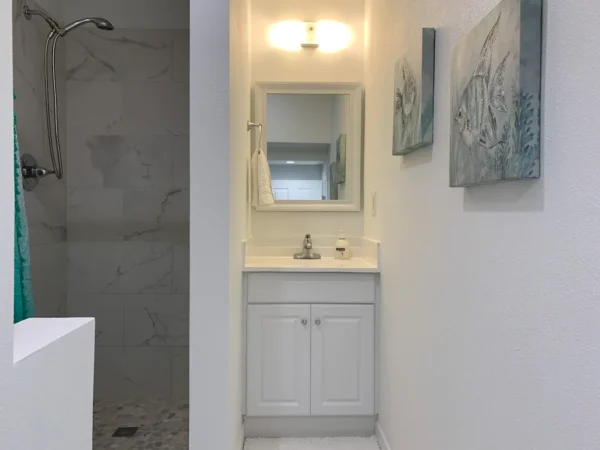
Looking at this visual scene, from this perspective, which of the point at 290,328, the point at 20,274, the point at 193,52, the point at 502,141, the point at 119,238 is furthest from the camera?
the point at 119,238

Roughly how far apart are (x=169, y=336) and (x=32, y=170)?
4.01ft

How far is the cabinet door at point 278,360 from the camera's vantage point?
7.73ft

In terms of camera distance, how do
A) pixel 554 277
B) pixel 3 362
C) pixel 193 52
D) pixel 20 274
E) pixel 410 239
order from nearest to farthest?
pixel 3 362 → pixel 554 277 → pixel 20 274 → pixel 193 52 → pixel 410 239

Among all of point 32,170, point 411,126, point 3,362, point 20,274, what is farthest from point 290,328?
point 3,362

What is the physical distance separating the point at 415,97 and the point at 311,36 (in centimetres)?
139

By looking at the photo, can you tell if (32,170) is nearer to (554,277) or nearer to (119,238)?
(119,238)

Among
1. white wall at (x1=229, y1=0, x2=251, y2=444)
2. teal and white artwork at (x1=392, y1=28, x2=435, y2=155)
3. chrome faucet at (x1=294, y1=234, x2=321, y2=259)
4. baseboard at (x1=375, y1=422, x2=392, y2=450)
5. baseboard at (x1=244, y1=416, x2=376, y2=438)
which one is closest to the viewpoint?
teal and white artwork at (x1=392, y1=28, x2=435, y2=155)

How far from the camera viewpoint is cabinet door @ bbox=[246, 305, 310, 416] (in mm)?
2355

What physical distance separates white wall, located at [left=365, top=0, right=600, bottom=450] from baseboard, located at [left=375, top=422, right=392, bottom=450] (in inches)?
5.4

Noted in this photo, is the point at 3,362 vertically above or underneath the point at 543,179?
underneath

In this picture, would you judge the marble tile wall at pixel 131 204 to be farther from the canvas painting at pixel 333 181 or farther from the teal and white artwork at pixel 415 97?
the teal and white artwork at pixel 415 97

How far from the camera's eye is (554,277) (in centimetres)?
84

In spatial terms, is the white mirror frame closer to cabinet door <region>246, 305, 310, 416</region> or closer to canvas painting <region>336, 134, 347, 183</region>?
canvas painting <region>336, 134, 347, 183</region>

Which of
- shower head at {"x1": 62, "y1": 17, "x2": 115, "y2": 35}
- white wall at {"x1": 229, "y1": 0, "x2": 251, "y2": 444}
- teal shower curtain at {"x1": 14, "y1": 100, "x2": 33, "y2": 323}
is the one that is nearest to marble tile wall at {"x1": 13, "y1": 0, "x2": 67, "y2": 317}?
shower head at {"x1": 62, "y1": 17, "x2": 115, "y2": 35}
